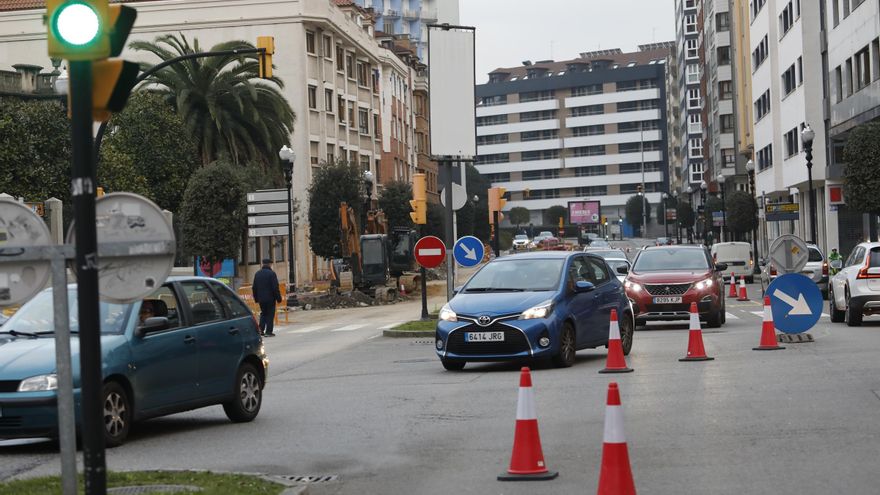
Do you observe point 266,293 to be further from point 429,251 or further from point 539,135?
point 539,135

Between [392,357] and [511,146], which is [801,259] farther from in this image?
[511,146]

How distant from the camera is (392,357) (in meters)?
23.7

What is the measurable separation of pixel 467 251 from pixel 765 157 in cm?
5526

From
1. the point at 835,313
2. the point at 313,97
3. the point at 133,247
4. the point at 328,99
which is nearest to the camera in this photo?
the point at 133,247

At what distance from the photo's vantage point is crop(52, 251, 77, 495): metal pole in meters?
7.16

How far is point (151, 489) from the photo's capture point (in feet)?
30.1

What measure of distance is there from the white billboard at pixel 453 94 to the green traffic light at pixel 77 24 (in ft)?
74.5

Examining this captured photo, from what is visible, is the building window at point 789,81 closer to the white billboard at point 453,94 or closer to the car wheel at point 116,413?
the white billboard at point 453,94

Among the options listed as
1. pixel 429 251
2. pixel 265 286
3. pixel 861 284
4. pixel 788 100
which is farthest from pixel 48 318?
pixel 788 100

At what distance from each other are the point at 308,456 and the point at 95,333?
18.2ft

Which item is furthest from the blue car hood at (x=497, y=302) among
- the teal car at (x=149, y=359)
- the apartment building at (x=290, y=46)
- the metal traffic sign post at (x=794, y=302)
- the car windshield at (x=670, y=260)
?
the apartment building at (x=290, y=46)

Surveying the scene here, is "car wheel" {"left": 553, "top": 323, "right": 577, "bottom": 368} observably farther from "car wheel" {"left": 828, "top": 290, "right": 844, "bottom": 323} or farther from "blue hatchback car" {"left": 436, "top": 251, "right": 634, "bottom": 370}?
"car wheel" {"left": 828, "top": 290, "right": 844, "bottom": 323}

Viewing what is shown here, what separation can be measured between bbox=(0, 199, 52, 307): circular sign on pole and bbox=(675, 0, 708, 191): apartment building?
14488 centimetres

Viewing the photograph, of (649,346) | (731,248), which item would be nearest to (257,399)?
(649,346)
